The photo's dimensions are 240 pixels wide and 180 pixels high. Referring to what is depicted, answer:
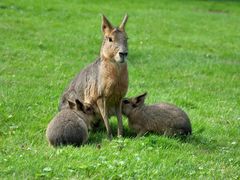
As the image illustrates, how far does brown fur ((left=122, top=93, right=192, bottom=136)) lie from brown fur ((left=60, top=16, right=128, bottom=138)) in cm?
27

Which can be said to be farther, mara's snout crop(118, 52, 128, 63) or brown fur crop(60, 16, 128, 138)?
brown fur crop(60, 16, 128, 138)

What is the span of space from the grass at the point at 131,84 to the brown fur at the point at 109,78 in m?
0.43

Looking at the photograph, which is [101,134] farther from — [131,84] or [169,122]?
[131,84]

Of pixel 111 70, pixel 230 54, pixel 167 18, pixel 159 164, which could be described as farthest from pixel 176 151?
pixel 167 18

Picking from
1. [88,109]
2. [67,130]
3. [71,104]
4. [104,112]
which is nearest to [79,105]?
[71,104]

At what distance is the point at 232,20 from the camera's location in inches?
933

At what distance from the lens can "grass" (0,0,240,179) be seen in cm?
616

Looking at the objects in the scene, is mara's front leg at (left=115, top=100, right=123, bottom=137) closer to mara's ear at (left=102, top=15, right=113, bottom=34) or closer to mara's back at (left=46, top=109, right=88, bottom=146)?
mara's back at (left=46, top=109, right=88, bottom=146)

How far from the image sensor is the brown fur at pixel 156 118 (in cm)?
763

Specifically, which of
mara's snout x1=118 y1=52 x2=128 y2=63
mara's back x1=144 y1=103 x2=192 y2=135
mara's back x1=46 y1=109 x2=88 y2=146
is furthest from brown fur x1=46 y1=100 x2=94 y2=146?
mara's back x1=144 y1=103 x2=192 y2=135

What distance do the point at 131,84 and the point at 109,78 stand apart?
3.67 m

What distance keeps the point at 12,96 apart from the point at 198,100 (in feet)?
11.1

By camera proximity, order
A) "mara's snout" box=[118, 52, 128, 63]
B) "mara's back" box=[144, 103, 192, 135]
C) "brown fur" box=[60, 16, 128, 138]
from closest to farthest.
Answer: "mara's snout" box=[118, 52, 128, 63] < "brown fur" box=[60, 16, 128, 138] < "mara's back" box=[144, 103, 192, 135]

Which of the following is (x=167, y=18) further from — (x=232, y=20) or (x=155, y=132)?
(x=155, y=132)
